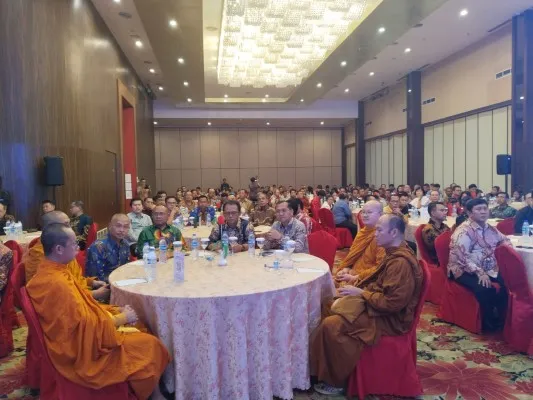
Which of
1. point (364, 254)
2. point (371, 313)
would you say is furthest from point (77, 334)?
point (364, 254)

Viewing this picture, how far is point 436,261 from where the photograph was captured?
494 centimetres

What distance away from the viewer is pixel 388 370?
290 centimetres

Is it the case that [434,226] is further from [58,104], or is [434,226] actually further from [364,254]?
[58,104]

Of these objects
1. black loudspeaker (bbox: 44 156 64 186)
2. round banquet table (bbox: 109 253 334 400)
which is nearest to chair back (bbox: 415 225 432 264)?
round banquet table (bbox: 109 253 334 400)

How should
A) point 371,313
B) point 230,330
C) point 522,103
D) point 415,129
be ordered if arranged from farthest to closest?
point 415,129
point 522,103
point 371,313
point 230,330

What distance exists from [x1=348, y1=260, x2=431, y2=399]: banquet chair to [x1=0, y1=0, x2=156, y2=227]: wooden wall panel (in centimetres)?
450

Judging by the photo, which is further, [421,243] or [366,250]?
[421,243]

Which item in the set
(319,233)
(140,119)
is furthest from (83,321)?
(140,119)

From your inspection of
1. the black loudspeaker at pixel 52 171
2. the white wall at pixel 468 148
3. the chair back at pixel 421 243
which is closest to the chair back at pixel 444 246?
the chair back at pixel 421 243

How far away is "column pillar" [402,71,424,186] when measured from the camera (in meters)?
14.1

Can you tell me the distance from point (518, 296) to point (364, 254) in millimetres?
1301

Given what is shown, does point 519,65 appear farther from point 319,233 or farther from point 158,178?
point 158,178

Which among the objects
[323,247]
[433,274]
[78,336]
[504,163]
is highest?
[504,163]

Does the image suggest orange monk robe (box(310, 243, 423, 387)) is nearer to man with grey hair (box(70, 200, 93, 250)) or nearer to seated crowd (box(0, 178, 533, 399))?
seated crowd (box(0, 178, 533, 399))
